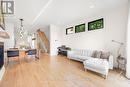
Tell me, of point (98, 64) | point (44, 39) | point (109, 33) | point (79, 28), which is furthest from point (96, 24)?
point (44, 39)

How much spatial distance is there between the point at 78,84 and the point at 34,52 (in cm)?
432

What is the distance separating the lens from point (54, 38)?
8789 millimetres

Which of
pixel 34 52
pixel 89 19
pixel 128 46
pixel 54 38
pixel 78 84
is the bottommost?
pixel 78 84

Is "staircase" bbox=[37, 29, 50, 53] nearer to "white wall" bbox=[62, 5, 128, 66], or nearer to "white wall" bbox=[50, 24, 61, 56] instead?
"white wall" bbox=[50, 24, 61, 56]

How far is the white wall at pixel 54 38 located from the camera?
8602 mm

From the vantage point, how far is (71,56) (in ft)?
20.9

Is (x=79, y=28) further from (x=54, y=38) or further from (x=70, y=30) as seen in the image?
(x=54, y=38)

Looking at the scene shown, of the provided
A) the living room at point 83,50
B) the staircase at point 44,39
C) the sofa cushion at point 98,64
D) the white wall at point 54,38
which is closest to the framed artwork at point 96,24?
the living room at point 83,50

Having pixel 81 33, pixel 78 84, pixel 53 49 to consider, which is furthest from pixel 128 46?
pixel 53 49

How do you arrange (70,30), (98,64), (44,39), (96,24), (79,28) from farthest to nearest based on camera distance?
1. (44,39)
2. (70,30)
3. (79,28)
4. (96,24)
5. (98,64)

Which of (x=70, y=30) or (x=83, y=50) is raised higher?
(x=70, y=30)

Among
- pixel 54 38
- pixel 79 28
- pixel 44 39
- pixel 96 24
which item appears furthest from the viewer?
pixel 44 39

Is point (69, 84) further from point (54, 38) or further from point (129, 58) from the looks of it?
point (54, 38)

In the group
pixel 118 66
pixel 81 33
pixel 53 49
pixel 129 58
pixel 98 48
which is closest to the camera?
pixel 129 58
